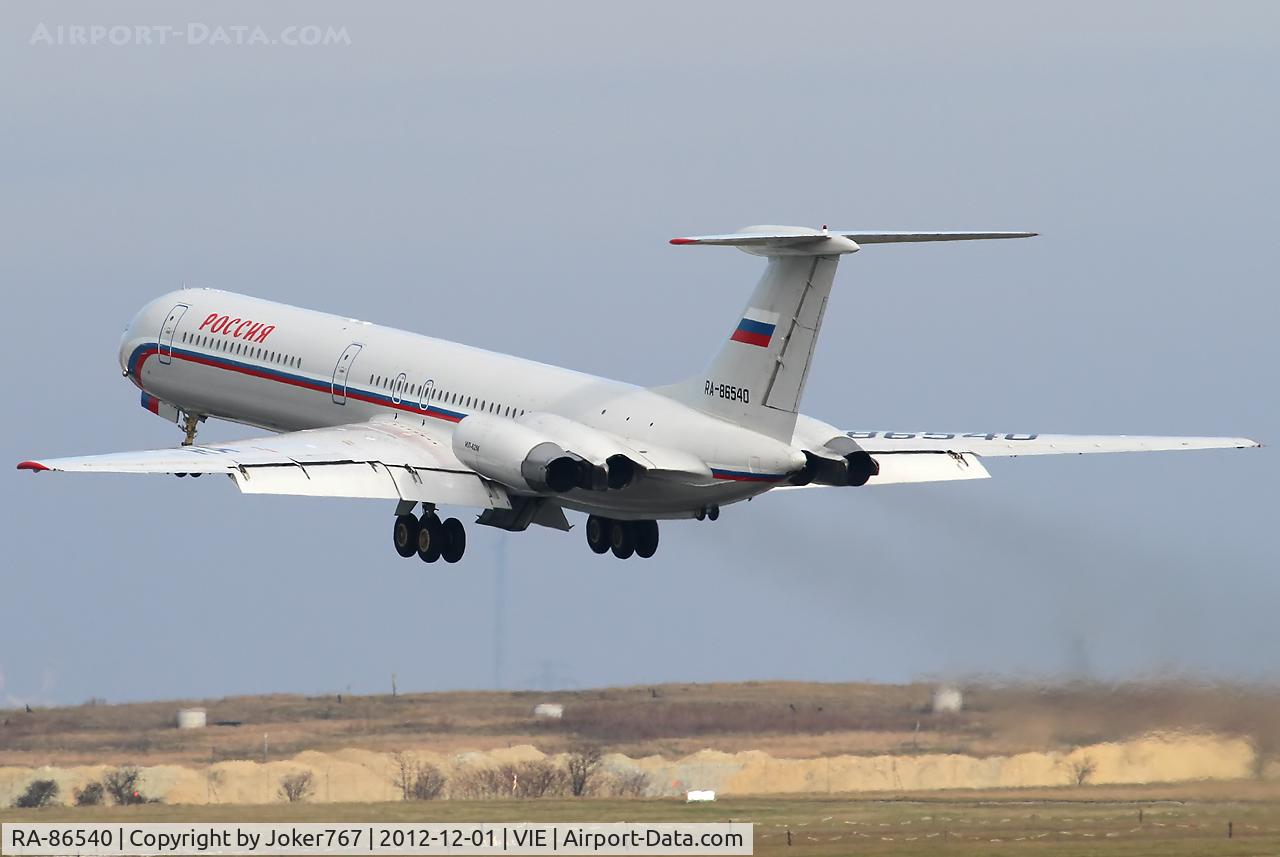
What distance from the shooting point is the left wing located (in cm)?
5278

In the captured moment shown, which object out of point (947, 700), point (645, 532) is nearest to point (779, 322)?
point (645, 532)

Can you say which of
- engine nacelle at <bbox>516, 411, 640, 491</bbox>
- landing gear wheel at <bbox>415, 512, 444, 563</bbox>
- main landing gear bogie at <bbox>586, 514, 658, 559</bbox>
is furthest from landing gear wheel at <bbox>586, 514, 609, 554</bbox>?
engine nacelle at <bbox>516, 411, 640, 491</bbox>

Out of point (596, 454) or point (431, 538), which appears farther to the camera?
point (431, 538)

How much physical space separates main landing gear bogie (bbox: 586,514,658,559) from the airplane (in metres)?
0.04

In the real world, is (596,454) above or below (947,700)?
above

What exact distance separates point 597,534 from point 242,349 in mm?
9530

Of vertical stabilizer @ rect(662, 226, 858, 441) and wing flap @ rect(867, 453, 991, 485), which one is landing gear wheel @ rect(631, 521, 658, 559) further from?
vertical stabilizer @ rect(662, 226, 858, 441)

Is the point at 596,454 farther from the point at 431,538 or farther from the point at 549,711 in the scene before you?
the point at 549,711

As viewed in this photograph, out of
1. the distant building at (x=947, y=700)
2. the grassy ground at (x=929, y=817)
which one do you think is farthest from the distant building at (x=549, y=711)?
the distant building at (x=947, y=700)

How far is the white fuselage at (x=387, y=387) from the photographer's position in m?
51.4

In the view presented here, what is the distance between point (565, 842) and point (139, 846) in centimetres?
826

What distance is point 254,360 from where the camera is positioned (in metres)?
61.7

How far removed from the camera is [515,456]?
52.8m

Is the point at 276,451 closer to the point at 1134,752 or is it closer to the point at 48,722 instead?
the point at 48,722
